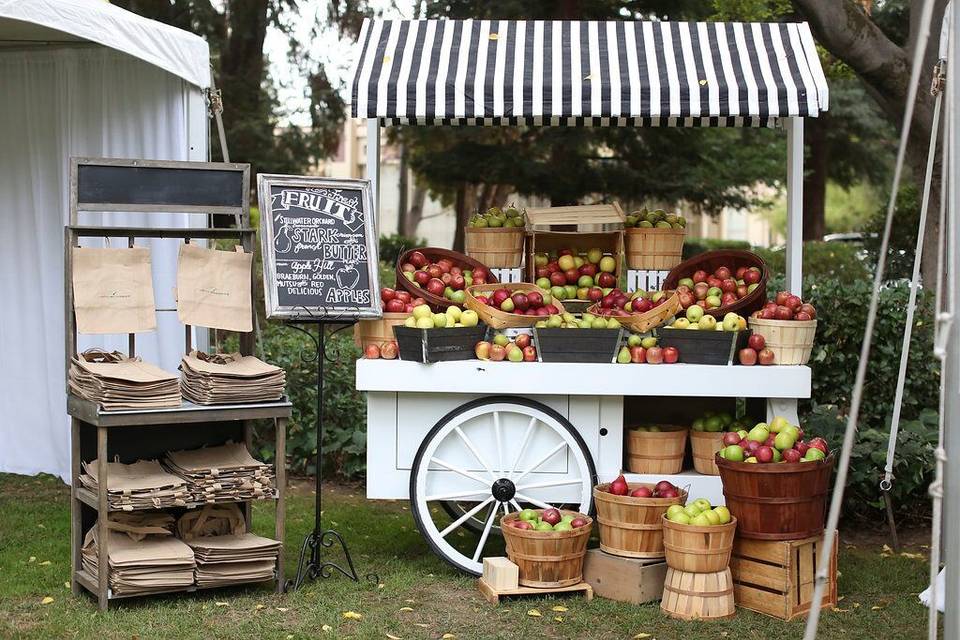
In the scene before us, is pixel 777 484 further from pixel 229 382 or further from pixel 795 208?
pixel 229 382

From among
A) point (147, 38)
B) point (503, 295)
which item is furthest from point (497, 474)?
point (147, 38)

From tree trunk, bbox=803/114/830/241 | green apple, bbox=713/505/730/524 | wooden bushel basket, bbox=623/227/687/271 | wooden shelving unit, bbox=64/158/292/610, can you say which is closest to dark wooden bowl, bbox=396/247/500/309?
wooden bushel basket, bbox=623/227/687/271

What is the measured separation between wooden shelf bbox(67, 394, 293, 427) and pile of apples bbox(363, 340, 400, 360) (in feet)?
1.75

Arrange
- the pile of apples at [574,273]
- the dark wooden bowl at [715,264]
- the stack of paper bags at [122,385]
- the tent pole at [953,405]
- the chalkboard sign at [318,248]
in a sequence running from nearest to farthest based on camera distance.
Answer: the tent pole at [953,405] → the stack of paper bags at [122,385] → the chalkboard sign at [318,248] → the dark wooden bowl at [715,264] → the pile of apples at [574,273]

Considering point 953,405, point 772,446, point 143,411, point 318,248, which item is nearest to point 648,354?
point 772,446

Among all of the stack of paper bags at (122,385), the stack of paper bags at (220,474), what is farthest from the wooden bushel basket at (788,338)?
the stack of paper bags at (122,385)

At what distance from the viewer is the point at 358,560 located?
5699 mm

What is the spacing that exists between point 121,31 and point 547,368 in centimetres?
284

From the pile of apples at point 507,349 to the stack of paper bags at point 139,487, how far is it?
4.84 feet

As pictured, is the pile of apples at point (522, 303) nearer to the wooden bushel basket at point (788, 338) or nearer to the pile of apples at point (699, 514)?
the wooden bushel basket at point (788, 338)

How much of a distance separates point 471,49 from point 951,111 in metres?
3.00

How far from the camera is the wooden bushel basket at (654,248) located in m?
6.29

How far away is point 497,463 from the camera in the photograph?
534 centimetres

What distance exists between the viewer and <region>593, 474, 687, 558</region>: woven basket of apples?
4926 millimetres
